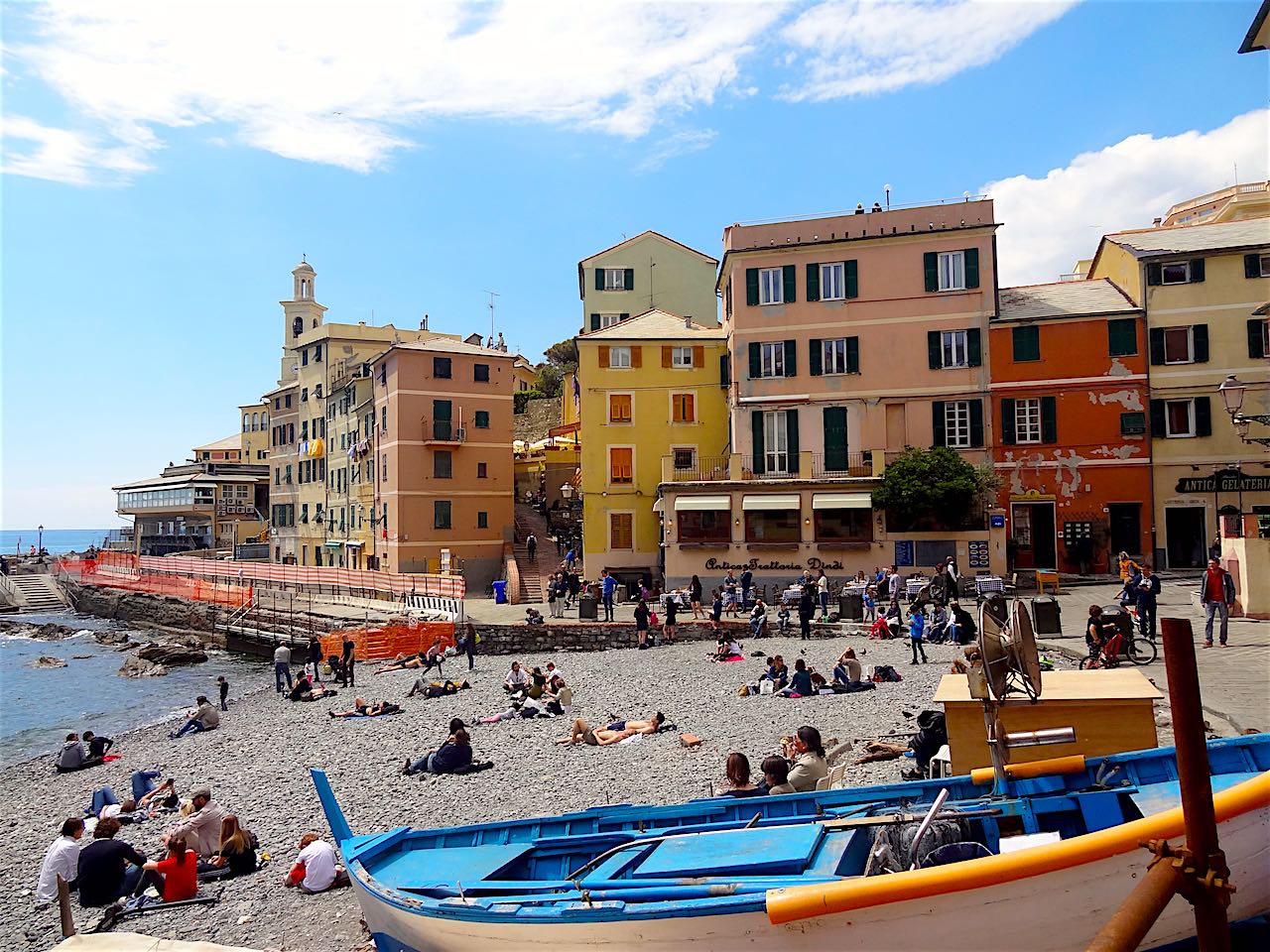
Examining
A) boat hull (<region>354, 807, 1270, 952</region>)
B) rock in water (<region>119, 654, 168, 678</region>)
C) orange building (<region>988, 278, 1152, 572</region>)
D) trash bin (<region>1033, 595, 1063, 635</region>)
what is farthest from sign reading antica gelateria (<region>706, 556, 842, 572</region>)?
boat hull (<region>354, 807, 1270, 952</region>)

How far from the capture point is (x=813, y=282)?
3578 centimetres

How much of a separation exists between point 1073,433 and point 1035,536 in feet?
13.0

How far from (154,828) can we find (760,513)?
22440 mm

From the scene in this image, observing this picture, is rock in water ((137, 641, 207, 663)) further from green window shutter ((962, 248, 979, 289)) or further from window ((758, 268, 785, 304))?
green window shutter ((962, 248, 979, 289))

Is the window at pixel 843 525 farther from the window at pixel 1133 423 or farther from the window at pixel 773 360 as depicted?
the window at pixel 1133 423

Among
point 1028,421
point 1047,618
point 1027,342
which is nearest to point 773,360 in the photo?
point 1027,342

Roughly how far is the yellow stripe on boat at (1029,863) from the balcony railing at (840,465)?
2822 centimetres

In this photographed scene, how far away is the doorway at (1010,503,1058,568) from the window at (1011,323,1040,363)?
5.44 meters

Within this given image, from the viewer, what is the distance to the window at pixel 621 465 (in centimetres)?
3838

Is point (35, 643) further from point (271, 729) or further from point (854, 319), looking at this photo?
point (854, 319)

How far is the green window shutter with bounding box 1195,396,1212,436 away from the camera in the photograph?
1255 inches

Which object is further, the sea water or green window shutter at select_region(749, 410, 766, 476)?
green window shutter at select_region(749, 410, 766, 476)

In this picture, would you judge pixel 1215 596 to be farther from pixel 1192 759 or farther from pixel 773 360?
pixel 773 360

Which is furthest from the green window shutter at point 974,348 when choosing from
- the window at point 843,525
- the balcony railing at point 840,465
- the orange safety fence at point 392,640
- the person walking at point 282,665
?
the person walking at point 282,665
